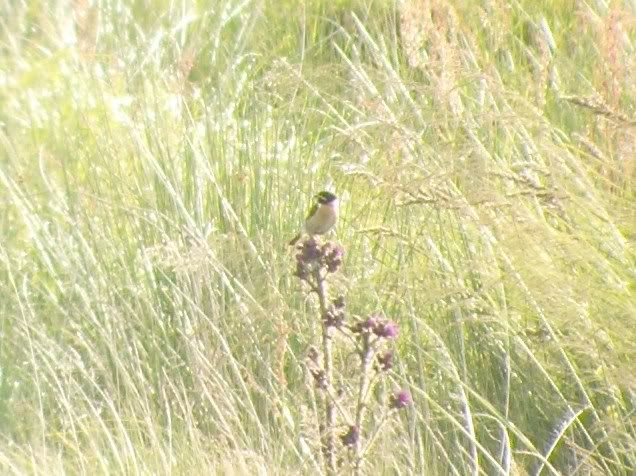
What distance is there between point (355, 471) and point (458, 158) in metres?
0.82

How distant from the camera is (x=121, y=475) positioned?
106 inches

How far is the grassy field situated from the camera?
2824mm

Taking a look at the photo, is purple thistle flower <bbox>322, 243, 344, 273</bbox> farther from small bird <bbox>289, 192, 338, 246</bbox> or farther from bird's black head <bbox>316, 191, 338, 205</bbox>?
bird's black head <bbox>316, 191, 338, 205</bbox>

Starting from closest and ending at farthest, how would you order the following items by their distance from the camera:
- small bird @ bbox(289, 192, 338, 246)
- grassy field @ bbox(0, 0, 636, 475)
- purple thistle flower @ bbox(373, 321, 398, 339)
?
purple thistle flower @ bbox(373, 321, 398, 339), grassy field @ bbox(0, 0, 636, 475), small bird @ bbox(289, 192, 338, 246)

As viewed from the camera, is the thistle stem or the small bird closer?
the thistle stem

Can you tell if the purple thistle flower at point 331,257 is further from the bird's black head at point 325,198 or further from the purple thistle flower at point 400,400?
the bird's black head at point 325,198

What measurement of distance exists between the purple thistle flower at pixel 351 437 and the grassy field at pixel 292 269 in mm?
106

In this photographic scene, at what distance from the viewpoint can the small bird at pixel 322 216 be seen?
3.13m

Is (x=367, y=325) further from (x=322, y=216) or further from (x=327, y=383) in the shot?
(x=322, y=216)

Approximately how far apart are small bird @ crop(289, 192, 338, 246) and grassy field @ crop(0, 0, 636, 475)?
0.35 ft

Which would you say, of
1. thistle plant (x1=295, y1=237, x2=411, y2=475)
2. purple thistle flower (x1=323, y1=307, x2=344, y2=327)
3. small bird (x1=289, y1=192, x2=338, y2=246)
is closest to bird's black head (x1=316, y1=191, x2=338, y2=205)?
small bird (x1=289, y1=192, x2=338, y2=246)

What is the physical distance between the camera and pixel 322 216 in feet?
10.4

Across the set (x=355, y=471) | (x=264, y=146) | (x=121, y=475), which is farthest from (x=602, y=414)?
(x=264, y=146)

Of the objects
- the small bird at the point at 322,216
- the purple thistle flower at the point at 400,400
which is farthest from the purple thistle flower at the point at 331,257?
the small bird at the point at 322,216
